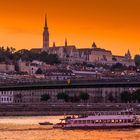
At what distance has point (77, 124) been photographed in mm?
57625

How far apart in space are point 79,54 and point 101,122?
129 meters

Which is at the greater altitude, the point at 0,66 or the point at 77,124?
the point at 0,66

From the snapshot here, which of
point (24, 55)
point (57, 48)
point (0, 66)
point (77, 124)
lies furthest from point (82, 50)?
point (77, 124)

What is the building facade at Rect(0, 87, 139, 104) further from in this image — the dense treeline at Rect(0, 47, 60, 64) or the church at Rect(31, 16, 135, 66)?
the church at Rect(31, 16, 135, 66)

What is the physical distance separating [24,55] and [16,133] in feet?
389

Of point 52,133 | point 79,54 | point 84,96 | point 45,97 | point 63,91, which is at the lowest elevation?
point 52,133

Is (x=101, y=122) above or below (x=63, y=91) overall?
below

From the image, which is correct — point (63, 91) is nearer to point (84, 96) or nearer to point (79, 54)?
point (84, 96)

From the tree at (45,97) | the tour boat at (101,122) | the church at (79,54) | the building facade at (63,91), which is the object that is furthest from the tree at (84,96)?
the church at (79,54)

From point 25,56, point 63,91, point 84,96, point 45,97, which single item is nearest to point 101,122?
point 84,96

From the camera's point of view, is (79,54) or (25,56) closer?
(25,56)

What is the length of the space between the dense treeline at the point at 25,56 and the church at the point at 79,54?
18.4 feet

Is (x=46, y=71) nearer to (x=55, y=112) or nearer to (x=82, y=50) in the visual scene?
(x=82, y=50)

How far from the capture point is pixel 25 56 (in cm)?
16838
